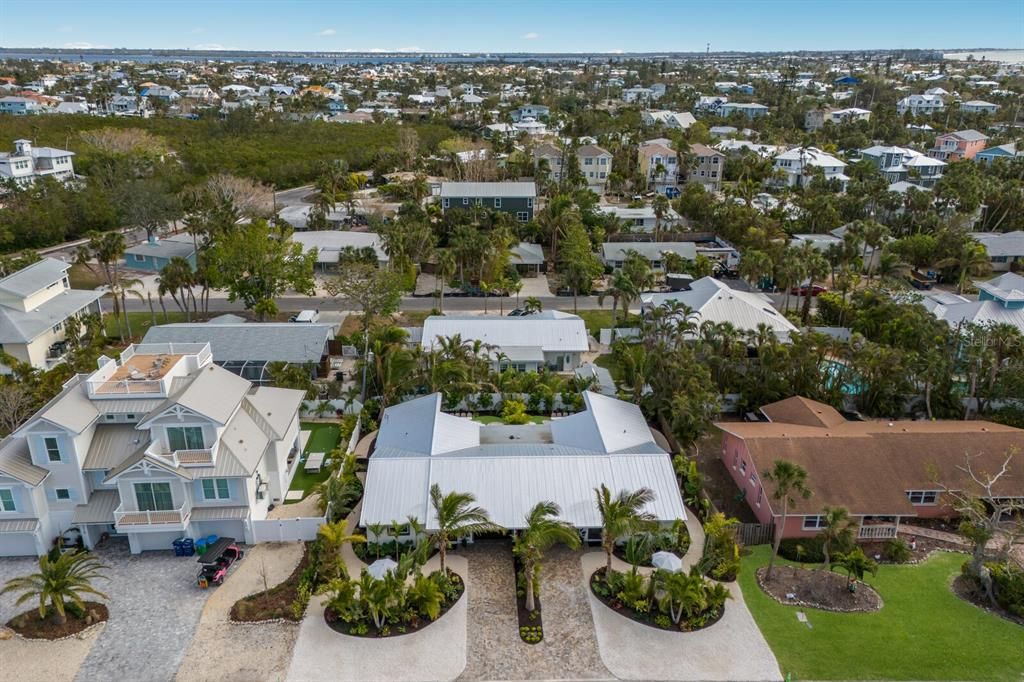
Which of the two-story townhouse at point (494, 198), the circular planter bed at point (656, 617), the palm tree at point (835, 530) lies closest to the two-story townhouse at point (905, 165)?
the two-story townhouse at point (494, 198)

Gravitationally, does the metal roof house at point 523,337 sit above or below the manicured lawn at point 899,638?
above

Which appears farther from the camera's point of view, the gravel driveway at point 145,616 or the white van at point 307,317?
the white van at point 307,317

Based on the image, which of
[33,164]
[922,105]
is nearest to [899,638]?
[33,164]

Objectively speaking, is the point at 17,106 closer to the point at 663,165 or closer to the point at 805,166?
the point at 663,165

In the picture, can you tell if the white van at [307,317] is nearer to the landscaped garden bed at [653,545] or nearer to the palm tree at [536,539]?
the palm tree at [536,539]

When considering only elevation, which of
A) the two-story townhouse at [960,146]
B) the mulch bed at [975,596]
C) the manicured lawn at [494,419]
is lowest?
the mulch bed at [975,596]

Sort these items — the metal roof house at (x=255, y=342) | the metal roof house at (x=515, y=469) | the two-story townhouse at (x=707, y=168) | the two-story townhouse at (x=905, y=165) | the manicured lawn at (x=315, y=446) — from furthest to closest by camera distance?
the two-story townhouse at (x=905, y=165), the two-story townhouse at (x=707, y=168), the metal roof house at (x=255, y=342), the manicured lawn at (x=315, y=446), the metal roof house at (x=515, y=469)

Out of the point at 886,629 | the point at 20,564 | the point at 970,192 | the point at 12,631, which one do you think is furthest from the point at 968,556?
the point at 970,192

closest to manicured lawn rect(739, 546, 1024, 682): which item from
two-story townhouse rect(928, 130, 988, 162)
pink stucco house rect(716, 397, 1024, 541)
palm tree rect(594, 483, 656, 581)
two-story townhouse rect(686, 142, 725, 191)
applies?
pink stucco house rect(716, 397, 1024, 541)
